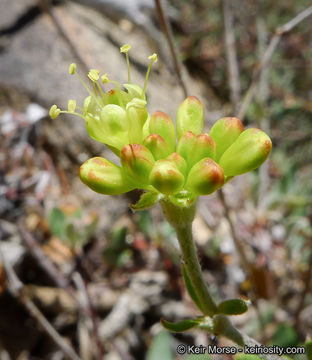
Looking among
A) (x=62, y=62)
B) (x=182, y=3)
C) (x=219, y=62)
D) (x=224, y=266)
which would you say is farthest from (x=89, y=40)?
(x=224, y=266)

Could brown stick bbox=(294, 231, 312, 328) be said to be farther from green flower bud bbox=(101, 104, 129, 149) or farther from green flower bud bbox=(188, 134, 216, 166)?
green flower bud bbox=(101, 104, 129, 149)

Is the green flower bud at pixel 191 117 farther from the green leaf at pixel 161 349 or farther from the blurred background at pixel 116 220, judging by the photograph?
the green leaf at pixel 161 349

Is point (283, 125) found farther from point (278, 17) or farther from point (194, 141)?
point (194, 141)

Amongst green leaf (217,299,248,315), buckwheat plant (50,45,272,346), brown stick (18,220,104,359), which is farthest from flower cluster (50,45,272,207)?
brown stick (18,220,104,359)

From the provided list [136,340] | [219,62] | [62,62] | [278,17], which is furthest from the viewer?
[278,17]

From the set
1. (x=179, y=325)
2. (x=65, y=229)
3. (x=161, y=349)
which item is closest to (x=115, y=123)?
(x=179, y=325)

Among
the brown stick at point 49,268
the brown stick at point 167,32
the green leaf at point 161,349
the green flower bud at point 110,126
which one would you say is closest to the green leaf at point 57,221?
the brown stick at point 49,268
